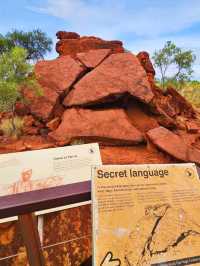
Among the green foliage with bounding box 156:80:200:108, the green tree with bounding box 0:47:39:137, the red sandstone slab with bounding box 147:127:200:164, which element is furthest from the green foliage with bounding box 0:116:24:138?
the green foliage with bounding box 156:80:200:108

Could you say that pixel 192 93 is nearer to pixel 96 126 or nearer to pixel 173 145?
pixel 173 145

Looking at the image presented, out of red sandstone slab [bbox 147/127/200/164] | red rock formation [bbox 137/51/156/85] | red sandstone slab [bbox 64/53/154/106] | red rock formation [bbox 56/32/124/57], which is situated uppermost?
red rock formation [bbox 56/32/124/57]

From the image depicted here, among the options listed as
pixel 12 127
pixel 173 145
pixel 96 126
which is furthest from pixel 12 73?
pixel 173 145

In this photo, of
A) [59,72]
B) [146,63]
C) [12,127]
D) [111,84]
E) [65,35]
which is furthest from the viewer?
[65,35]

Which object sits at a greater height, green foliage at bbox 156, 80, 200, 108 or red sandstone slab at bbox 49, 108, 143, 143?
green foliage at bbox 156, 80, 200, 108

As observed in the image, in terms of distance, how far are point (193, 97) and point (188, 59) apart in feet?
7.71

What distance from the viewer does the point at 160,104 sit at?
855 centimetres

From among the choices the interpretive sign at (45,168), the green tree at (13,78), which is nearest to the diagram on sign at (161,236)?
the interpretive sign at (45,168)

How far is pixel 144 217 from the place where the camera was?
2.00m

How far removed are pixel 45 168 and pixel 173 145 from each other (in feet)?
11.2

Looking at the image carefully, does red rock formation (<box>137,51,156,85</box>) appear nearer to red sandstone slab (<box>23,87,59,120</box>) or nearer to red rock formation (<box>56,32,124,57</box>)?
red rock formation (<box>56,32,124,57</box>)

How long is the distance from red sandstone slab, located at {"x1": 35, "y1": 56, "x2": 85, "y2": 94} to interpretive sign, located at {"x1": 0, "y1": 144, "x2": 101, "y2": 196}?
3.86m

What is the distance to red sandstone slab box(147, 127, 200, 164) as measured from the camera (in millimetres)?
6426

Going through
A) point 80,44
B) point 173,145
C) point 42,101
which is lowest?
point 173,145
